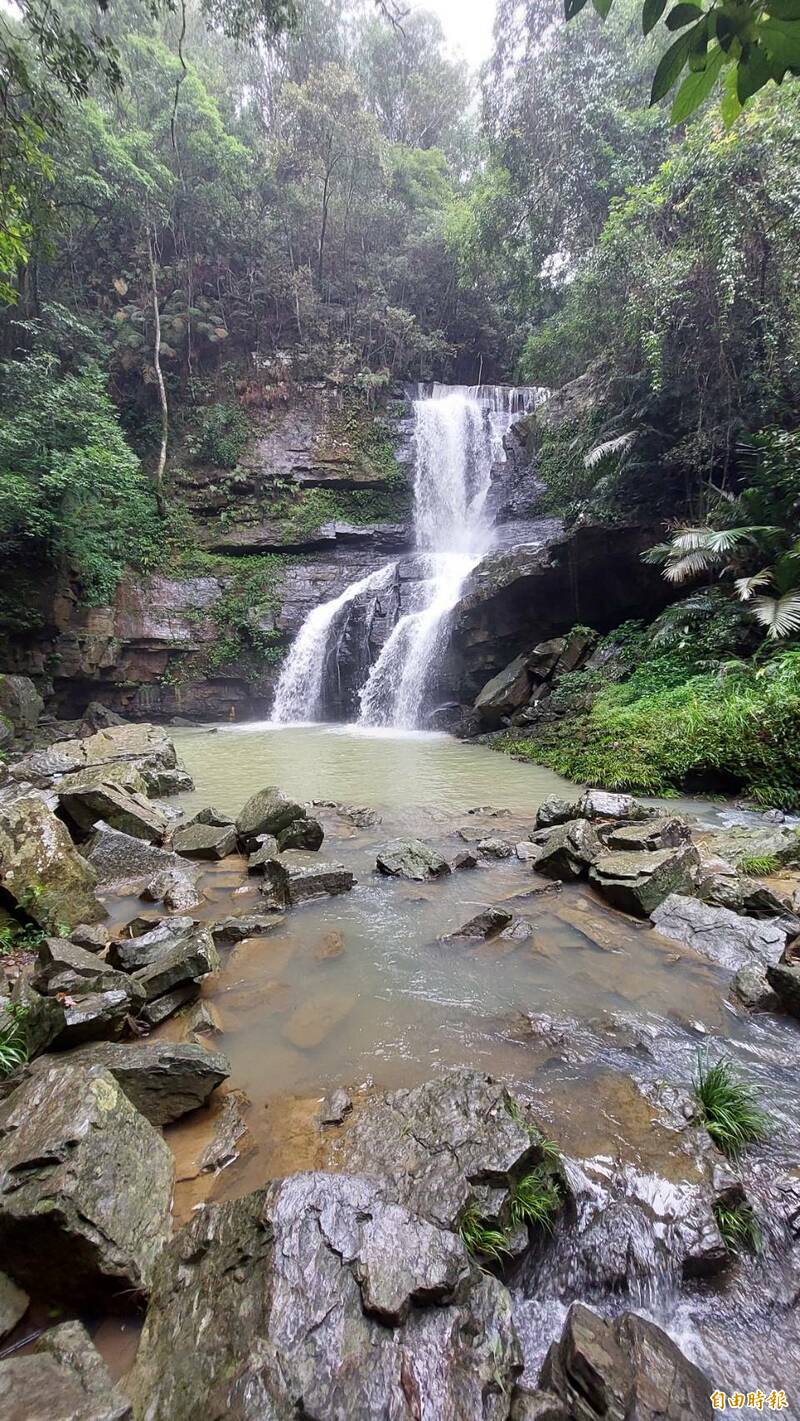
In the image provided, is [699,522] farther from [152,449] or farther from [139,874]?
[152,449]

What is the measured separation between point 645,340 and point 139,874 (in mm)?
11657

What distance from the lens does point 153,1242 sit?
69.6 inches

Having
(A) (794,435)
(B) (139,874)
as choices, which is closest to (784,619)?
(A) (794,435)

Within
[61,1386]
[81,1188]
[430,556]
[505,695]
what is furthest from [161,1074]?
[430,556]

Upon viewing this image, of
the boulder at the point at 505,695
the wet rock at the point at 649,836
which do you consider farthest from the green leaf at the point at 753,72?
the boulder at the point at 505,695

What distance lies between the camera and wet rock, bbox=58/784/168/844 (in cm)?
562

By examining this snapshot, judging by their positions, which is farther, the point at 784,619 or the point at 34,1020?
the point at 784,619

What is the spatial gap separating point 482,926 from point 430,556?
1497cm

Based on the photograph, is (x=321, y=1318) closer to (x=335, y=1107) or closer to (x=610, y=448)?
(x=335, y=1107)

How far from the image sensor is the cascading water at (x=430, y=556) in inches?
563

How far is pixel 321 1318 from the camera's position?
4.79ft

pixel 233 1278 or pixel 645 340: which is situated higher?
pixel 645 340

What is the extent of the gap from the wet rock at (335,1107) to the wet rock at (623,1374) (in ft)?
3.38

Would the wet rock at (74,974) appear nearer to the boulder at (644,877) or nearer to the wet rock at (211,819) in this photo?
the wet rock at (211,819)
